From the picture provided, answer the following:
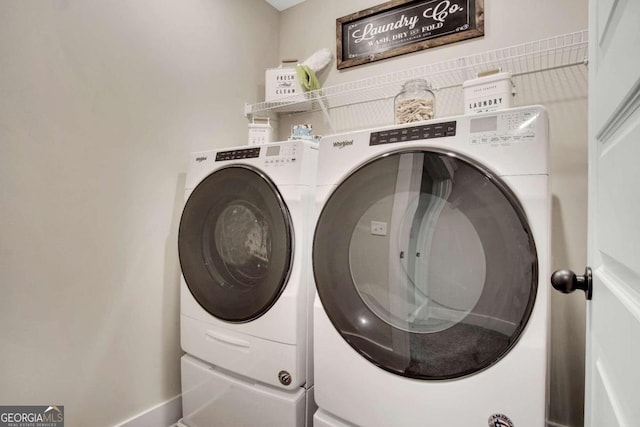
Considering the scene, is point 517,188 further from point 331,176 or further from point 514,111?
point 331,176

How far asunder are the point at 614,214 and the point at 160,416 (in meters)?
1.81

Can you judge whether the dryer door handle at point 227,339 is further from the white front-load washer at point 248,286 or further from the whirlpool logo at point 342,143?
the whirlpool logo at point 342,143

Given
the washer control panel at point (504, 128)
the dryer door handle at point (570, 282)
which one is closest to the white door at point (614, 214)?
the dryer door handle at point (570, 282)

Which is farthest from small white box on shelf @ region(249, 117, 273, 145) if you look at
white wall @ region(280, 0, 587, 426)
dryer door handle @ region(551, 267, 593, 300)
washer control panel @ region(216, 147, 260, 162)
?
dryer door handle @ region(551, 267, 593, 300)

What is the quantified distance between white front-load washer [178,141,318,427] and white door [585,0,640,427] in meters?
0.79

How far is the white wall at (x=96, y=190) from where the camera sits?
42.8 inches

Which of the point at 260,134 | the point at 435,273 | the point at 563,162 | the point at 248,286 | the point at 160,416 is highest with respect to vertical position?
the point at 260,134

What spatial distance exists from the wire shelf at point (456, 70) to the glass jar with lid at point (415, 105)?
1.00 feet

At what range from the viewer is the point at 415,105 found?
3.76 ft

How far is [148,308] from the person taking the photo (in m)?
1.46

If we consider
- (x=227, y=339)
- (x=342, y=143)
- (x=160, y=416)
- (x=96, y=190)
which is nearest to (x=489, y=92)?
(x=342, y=143)

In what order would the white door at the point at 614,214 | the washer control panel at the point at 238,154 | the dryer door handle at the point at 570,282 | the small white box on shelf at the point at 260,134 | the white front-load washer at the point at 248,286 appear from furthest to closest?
the small white box on shelf at the point at 260,134, the washer control panel at the point at 238,154, the white front-load washer at the point at 248,286, the dryer door handle at the point at 570,282, the white door at the point at 614,214

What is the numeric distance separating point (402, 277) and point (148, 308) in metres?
1.19

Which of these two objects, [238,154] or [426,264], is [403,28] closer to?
[238,154]
